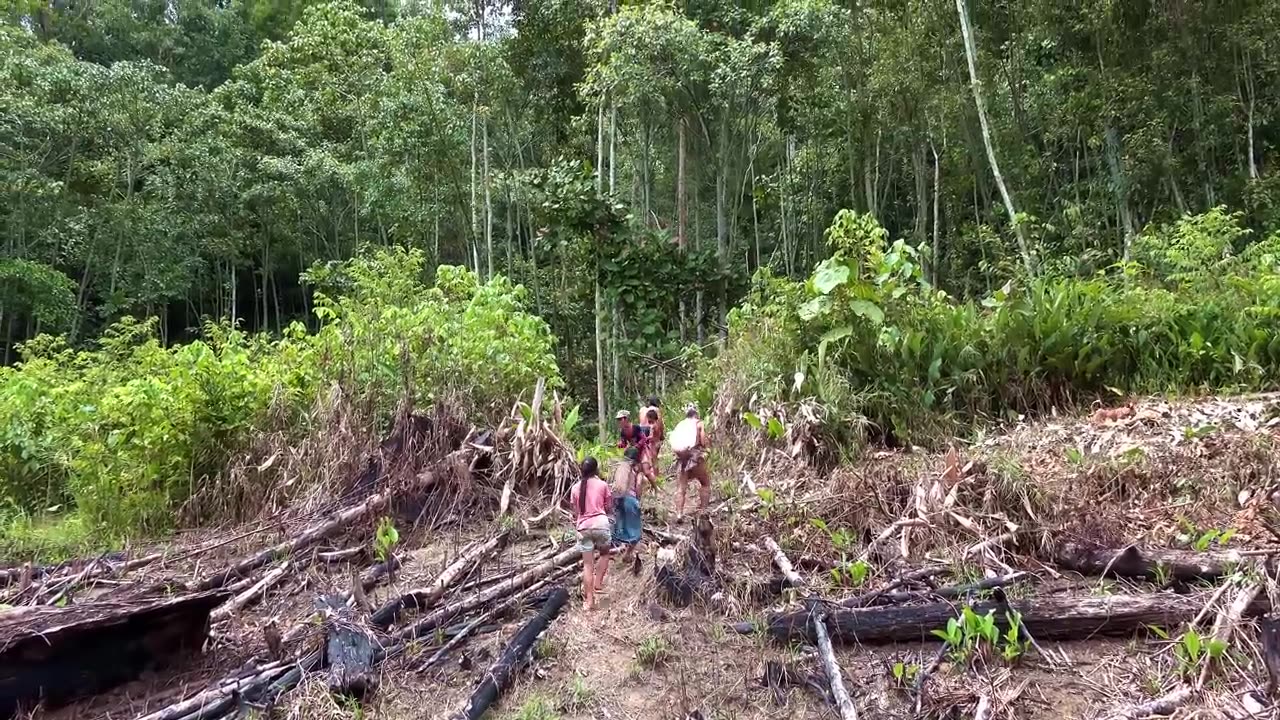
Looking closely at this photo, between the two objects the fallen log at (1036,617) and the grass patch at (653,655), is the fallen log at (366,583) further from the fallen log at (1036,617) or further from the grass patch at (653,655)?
the fallen log at (1036,617)

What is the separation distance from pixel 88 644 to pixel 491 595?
6.69 ft

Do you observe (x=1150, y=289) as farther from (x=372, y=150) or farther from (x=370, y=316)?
(x=372, y=150)

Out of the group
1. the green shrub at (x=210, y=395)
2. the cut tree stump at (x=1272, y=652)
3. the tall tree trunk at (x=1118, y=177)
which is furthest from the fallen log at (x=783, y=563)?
the tall tree trunk at (x=1118, y=177)

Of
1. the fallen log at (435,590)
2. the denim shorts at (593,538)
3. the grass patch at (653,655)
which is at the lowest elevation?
the grass patch at (653,655)

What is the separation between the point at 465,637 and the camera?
13.6ft

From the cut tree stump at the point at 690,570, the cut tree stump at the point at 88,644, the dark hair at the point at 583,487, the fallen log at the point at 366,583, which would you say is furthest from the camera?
the dark hair at the point at 583,487

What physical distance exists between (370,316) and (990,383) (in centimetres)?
583

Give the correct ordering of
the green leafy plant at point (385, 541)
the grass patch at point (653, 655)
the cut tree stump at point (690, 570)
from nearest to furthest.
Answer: the grass patch at point (653, 655) → the cut tree stump at point (690, 570) → the green leafy plant at point (385, 541)

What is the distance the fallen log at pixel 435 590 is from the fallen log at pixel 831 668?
2.22 meters

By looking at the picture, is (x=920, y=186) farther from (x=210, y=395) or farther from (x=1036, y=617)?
(x=210, y=395)

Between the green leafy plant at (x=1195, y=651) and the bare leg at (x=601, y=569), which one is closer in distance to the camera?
the green leafy plant at (x=1195, y=651)

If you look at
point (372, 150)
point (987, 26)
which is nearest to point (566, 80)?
point (372, 150)

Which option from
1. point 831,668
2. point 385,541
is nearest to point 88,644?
point 385,541

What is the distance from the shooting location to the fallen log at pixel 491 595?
420 centimetres
